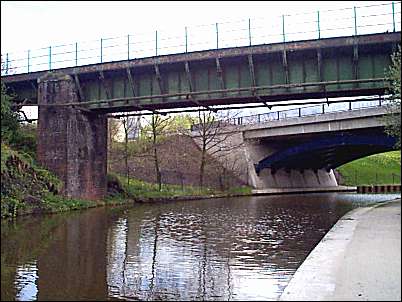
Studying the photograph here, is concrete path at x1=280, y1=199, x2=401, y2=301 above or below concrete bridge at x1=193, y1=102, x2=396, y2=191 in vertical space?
below

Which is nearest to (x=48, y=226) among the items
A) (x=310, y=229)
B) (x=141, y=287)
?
(x=310, y=229)

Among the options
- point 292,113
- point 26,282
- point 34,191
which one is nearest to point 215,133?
point 292,113

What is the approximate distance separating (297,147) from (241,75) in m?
31.7

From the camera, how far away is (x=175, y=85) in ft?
106

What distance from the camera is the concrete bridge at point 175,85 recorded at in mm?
27969

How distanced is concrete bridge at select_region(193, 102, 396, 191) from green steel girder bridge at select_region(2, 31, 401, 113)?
53.5ft

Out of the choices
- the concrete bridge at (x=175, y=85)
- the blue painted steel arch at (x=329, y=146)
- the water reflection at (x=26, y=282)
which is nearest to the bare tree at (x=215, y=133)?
the blue painted steel arch at (x=329, y=146)

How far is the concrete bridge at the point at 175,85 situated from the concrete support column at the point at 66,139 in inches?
2.7

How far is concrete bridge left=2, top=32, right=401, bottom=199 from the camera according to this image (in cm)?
2797

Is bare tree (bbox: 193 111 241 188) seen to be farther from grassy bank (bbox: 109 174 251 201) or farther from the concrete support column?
the concrete support column

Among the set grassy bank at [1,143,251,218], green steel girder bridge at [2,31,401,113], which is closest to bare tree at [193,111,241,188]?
grassy bank at [1,143,251,218]

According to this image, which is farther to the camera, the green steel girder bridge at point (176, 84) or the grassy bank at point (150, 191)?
the grassy bank at point (150, 191)

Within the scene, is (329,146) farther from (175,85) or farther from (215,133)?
(175,85)

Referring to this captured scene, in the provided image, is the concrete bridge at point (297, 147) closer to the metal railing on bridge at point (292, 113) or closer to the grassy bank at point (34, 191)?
the metal railing on bridge at point (292, 113)
